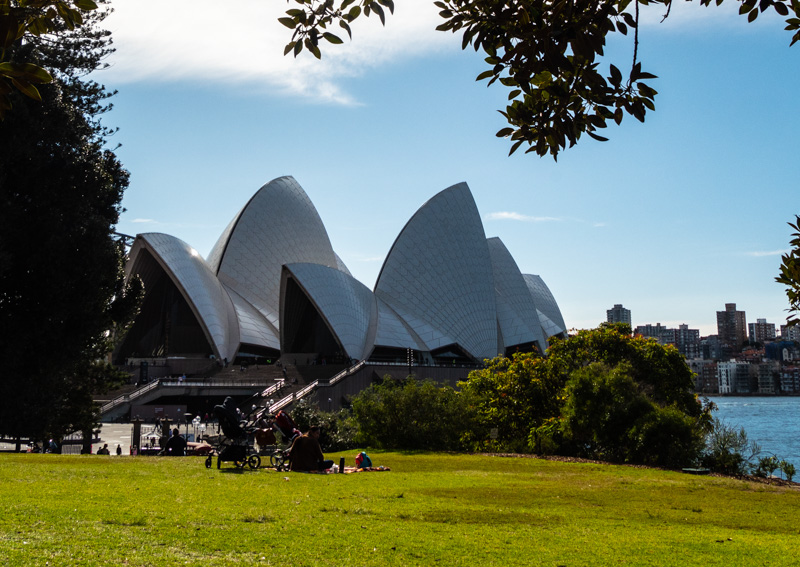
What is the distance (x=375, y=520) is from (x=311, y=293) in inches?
1422

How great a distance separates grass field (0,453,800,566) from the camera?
490 cm

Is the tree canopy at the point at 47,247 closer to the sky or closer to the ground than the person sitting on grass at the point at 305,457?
closer to the sky

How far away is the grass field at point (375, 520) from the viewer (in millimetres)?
4902

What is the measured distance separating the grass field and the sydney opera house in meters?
32.7

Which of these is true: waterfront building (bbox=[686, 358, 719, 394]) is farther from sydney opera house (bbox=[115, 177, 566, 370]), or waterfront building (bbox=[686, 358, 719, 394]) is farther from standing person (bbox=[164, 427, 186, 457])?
standing person (bbox=[164, 427, 186, 457])

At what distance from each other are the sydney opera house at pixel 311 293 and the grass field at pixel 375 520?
1289 inches

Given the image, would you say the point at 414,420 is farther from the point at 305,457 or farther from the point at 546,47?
the point at 546,47

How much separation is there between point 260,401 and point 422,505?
94.5 ft

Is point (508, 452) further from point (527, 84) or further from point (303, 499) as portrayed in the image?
point (527, 84)

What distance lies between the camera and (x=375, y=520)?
633 cm

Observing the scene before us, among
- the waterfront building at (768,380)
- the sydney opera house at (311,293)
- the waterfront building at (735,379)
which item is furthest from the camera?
the waterfront building at (735,379)

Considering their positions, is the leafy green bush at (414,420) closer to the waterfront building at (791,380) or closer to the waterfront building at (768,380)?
the waterfront building at (768,380)

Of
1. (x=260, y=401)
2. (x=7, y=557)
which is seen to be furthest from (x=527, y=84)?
(x=260, y=401)

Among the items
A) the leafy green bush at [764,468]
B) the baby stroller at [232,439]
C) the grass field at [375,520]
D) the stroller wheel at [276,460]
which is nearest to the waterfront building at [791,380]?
the leafy green bush at [764,468]
